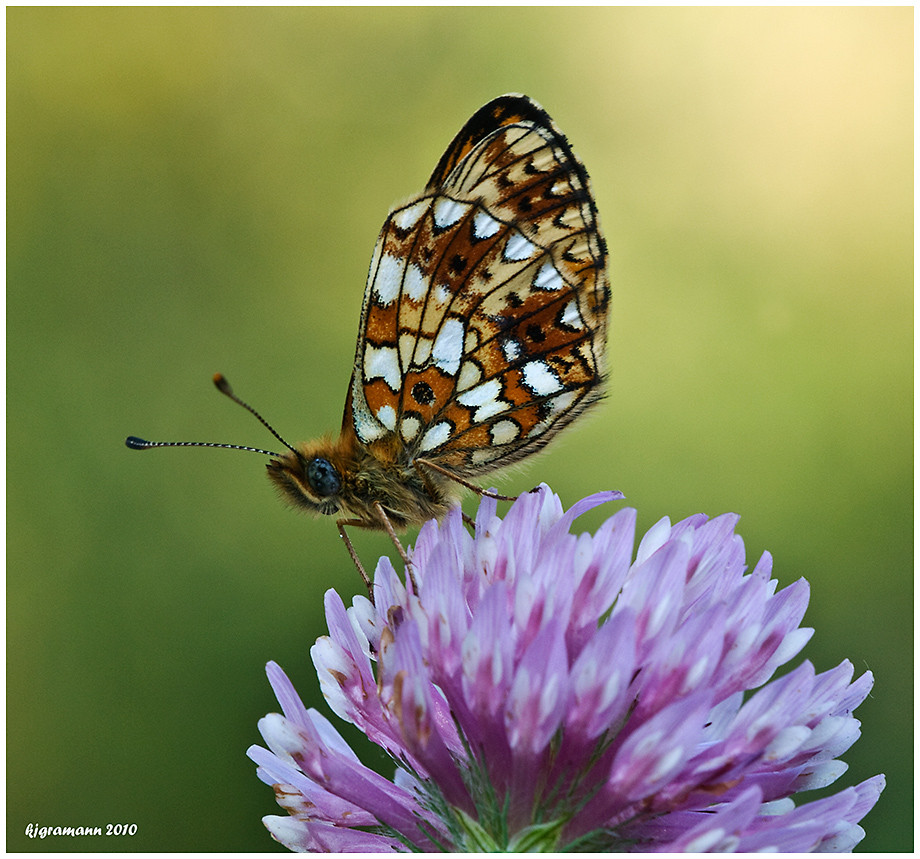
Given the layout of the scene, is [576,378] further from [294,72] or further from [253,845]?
[294,72]

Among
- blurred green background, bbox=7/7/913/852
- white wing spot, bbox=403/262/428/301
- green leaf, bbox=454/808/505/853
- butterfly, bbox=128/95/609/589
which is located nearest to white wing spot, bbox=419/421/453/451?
butterfly, bbox=128/95/609/589

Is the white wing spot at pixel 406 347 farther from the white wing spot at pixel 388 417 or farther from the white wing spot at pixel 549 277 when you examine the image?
the white wing spot at pixel 549 277

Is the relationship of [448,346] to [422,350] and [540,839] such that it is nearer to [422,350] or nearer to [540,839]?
[422,350]

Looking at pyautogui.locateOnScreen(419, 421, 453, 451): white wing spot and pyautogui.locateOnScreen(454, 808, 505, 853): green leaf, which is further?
pyautogui.locateOnScreen(419, 421, 453, 451): white wing spot

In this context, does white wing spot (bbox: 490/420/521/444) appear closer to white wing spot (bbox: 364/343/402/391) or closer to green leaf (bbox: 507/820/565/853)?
white wing spot (bbox: 364/343/402/391)

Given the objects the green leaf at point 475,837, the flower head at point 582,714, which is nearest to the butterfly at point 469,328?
the flower head at point 582,714

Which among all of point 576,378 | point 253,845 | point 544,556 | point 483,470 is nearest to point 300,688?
point 253,845

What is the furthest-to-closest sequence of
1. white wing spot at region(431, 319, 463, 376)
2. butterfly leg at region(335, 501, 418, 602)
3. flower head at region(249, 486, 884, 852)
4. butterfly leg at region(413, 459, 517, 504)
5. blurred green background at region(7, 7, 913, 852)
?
blurred green background at region(7, 7, 913, 852)
white wing spot at region(431, 319, 463, 376)
butterfly leg at region(413, 459, 517, 504)
butterfly leg at region(335, 501, 418, 602)
flower head at region(249, 486, 884, 852)

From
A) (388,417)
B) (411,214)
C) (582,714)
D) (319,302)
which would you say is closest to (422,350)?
(388,417)
